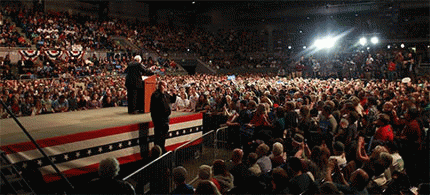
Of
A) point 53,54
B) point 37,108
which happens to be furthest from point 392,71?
point 53,54

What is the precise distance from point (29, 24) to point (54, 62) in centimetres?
695

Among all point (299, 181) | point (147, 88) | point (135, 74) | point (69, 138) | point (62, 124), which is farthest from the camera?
point (147, 88)

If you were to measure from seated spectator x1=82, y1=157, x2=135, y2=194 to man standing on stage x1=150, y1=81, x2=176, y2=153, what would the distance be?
11.1 ft

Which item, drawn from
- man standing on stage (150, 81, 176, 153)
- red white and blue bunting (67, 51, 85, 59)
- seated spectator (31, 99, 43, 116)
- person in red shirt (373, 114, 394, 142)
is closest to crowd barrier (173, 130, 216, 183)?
man standing on stage (150, 81, 176, 153)

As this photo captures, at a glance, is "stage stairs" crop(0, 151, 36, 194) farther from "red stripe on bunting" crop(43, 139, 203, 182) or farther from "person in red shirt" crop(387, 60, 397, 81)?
"person in red shirt" crop(387, 60, 397, 81)

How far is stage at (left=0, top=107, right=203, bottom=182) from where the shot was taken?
20.4ft

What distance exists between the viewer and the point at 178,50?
37719mm

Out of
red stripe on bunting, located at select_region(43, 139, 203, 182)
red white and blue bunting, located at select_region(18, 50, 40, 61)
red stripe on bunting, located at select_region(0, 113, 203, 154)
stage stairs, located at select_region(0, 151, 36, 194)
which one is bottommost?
red stripe on bunting, located at select_region(43, 139, 203, 182)

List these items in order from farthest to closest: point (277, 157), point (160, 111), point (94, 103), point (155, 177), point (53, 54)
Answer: point (53, 54) → point (94, 103) → point (160, 111) → point (155, 177) → point (277, 157)

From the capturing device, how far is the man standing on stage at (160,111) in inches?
301

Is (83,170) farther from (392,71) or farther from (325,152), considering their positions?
(392,71)

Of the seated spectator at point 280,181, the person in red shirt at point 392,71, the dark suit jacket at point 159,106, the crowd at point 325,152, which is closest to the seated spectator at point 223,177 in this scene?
the crowd at point 325,152

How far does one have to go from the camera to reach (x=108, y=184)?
417 centimetres

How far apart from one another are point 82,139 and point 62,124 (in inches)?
50.9
